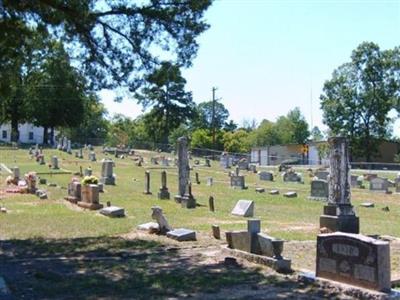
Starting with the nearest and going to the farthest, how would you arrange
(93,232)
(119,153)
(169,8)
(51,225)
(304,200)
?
(169,8)
(93,232)
(51,225)
(304,200)
(119,153)

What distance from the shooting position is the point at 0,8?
43.9 ft

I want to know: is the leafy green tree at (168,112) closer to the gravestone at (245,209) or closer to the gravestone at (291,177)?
the gravestone at (291,177)

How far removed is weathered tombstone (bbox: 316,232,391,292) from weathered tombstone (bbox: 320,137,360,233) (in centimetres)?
735

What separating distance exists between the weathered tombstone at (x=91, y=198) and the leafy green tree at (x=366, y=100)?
184 ft

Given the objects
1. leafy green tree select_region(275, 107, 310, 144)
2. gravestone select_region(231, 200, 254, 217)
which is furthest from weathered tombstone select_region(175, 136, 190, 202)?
leafy green tree select_region(275, 107, 310, 144)

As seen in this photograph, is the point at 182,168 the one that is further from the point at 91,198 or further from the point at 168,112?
the point at 168,112

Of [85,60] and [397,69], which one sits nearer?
[85,60]

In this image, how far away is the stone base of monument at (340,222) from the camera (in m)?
15.9

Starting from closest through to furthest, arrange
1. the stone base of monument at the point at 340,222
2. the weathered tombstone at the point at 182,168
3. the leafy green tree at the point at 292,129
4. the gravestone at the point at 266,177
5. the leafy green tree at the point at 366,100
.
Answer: the stone base of monument at the point at 340,222
the weathered tombstone at the point at 182,168
the gravestone at the point at 266,177
the leafy green tree at the point at 366,100
the leafy green tree at the point at 292,129

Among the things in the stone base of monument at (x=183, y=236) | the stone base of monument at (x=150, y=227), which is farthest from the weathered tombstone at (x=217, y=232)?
the stone base of monument at (x=150, y=227)

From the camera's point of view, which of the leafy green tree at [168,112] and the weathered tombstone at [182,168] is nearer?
the weathered tombstone at [182,168]

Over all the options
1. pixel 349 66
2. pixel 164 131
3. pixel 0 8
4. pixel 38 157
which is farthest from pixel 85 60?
pixel 164 131

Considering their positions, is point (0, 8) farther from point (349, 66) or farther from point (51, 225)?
point (349, 66)

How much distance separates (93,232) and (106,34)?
4.92 meters
